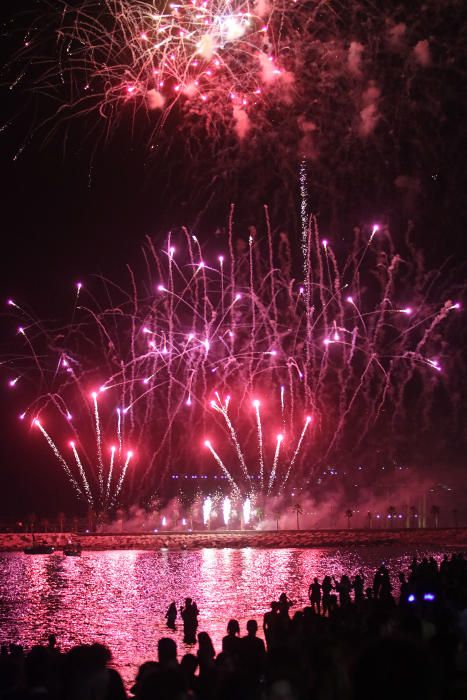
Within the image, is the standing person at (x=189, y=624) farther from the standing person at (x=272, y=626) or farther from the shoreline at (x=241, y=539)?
the shoreline at (x=241, y=539)

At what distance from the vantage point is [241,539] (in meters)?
65.5

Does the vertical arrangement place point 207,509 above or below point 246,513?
above

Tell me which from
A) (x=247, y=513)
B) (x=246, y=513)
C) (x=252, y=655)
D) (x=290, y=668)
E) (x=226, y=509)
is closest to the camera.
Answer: (x=290, y=668)

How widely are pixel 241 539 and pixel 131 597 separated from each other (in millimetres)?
43042

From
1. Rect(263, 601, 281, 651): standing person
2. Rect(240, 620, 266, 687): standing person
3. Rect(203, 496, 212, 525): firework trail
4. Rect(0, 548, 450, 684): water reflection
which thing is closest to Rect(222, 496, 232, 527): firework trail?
Rect(203, 496, 212, 525): firework trail

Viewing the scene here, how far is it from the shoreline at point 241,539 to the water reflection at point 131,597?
79.8 feet

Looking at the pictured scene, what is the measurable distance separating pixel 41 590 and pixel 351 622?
19.4m

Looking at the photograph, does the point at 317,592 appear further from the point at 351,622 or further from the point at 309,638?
the point at 309,638

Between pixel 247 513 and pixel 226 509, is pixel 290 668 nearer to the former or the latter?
pixel 247 513

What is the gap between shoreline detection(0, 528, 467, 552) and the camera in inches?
2534

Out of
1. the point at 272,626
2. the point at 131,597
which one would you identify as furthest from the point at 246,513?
the point at 272,626

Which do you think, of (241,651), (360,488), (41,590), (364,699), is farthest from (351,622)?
(360,488)

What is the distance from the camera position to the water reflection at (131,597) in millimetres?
15734

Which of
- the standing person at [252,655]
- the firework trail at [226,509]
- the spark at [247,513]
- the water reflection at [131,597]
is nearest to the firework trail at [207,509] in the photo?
the firework trail at [226,509]
